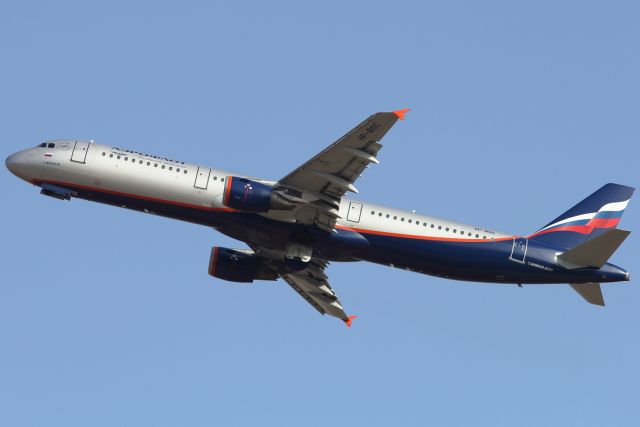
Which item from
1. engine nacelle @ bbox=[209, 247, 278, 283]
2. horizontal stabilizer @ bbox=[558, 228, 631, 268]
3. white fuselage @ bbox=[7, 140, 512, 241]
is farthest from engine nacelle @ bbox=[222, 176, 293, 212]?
horizontal stabilizer @ bbox=[558, 228, 631, 268]

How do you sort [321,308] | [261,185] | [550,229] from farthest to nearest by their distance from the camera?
[321,308]
[550,229]
[261,185]

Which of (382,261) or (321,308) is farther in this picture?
(321,308)

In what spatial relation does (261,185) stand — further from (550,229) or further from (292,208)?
(550,229)

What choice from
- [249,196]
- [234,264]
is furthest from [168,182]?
[234,264]

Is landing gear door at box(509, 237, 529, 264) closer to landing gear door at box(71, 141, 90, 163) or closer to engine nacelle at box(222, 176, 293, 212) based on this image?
engine nacelle at box(222, 176, 293, 212)

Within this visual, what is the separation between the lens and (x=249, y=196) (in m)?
66.2

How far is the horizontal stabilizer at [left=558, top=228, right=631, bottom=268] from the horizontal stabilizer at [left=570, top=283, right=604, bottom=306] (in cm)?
189

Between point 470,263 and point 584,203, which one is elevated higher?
point 584,203

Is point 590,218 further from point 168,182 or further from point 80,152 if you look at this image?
point 80,152

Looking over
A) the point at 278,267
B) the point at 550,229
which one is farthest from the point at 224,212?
the point at 550,229

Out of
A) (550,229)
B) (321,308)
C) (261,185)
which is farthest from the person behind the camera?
(321,308)

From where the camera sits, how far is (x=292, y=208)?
221 feet

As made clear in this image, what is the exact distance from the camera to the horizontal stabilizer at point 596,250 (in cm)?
6600

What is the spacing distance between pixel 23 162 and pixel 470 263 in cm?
2767
